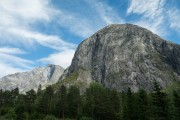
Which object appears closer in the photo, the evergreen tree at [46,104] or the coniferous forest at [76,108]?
the coniferous forest at [76,108]

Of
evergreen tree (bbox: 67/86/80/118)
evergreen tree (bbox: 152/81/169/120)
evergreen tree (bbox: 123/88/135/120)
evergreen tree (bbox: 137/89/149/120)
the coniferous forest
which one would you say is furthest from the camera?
evergreen tree (bbox: 67/86/80/118)

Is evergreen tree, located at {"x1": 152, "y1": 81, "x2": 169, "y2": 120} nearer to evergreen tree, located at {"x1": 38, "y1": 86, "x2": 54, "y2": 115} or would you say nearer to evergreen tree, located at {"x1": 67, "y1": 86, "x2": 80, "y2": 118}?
evergreen tree, located at {"x1": 67, "y1": 86, "x2": 80, "y2": 118}

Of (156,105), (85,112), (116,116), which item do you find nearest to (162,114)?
(156,105)

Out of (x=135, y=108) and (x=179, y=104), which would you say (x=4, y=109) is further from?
(x=179, y=104)

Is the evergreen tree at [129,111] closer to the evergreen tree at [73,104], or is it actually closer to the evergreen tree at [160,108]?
the evergreen tree at [160,108]

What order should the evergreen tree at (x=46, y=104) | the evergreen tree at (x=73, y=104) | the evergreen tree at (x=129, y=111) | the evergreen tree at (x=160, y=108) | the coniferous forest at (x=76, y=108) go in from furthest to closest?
the evergreen tree at (x=46, y=104) → the evergreen tree at (x=73, y=104) → the coniferous forest at (x=76, y=108) → the evergreen tree at (x=129, y=111) → the evergreen tree at (x=160, y=108)

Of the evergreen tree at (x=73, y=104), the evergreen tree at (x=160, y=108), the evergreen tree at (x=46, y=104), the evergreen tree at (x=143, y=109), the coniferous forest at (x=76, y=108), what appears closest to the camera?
the evergreen tree at (x=160, y=108)

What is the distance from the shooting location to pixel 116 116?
108 m

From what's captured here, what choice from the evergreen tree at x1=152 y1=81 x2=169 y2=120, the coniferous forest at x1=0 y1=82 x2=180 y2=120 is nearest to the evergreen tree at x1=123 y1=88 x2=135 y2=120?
the coniferous forest at x1=0 y1=82 x2=180 y2=120

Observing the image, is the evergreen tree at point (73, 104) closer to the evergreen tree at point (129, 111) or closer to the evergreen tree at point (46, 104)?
the evergreen tree at point (46, 104)

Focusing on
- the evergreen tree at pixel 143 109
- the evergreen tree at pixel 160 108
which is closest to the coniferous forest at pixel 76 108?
the evergreen tree at pixel 143 109

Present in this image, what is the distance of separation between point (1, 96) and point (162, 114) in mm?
111642

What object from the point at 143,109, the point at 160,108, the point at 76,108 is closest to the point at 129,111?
the point at 143,109

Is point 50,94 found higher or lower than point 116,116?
higher
